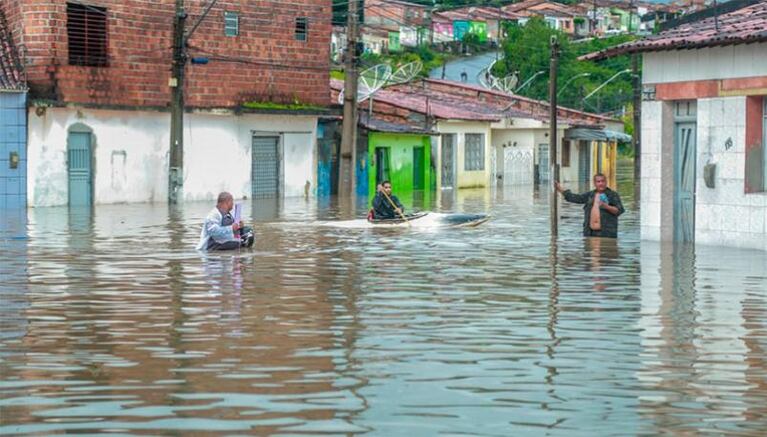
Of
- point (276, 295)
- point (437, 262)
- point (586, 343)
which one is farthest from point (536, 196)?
point (586, 343)

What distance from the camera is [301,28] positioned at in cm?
5259

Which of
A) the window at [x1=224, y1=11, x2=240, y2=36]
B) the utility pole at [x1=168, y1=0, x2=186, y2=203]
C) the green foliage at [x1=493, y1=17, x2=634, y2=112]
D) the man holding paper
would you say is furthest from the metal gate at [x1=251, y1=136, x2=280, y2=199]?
the green foliage at [x1=493, y1=17, x2=634, y2=112]

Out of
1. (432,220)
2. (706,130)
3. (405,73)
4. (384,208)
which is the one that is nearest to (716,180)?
(706,130)

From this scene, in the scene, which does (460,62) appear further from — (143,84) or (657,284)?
(657,284)

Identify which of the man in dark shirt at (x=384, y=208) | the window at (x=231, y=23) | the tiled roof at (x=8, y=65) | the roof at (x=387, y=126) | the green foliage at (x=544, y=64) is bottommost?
the man in dark shirt at (x=384, y=208)

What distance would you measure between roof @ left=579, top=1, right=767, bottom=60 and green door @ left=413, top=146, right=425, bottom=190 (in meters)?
36.8

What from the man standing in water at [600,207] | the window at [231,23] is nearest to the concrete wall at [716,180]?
the man standing in water at [600,207]

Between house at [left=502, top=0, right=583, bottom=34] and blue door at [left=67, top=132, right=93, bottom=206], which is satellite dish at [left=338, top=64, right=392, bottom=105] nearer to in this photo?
blue door at [left=67, top=132, right=93, bottom=206]

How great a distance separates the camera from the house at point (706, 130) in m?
23.6

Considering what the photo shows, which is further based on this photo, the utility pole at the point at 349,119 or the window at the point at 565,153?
the window at the point at 565,153

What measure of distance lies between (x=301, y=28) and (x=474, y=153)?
17193mm

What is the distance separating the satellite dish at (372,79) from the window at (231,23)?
648 cm

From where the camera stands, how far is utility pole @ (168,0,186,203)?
43531 mm

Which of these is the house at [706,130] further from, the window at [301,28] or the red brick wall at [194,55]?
the window at [301,28]
